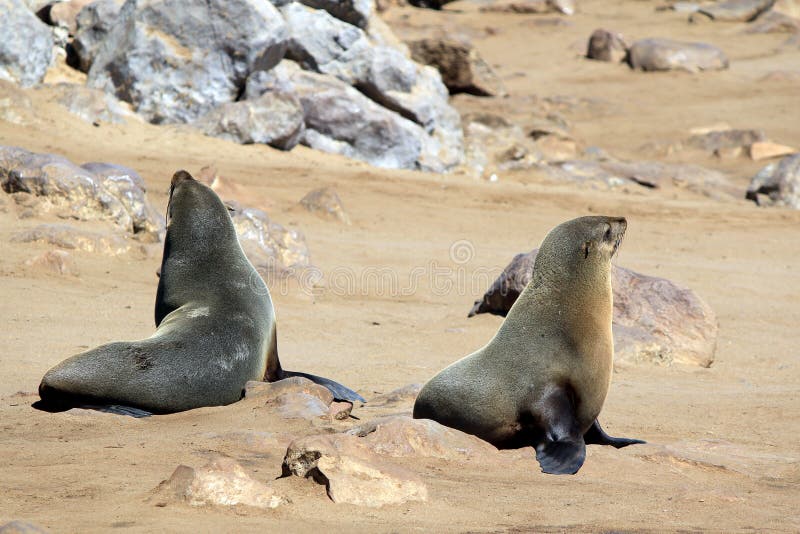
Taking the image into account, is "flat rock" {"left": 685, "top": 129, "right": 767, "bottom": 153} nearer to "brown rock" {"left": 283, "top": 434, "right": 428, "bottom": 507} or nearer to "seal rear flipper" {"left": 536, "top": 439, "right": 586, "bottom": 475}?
"seal rear flipper" {"left": 536, "top": 439, "right": 586, "bottom": 475}

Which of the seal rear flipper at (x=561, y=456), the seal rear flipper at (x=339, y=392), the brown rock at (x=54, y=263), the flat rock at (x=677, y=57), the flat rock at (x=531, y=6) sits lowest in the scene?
the brown rock at (x=54, y=263)

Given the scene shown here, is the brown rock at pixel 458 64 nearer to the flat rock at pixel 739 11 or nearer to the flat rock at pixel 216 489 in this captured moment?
the flat rock at pixel 739 11

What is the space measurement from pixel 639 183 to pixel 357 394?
12650 mm

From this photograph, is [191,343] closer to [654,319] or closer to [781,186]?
[654,319]

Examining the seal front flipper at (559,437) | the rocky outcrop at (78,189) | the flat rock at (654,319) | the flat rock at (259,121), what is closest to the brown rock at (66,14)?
the flat rock at (259,121)

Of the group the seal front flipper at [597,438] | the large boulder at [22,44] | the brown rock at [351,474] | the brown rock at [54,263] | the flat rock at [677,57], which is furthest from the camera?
the flat rock at [677,57]

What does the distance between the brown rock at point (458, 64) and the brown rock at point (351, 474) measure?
1855cm

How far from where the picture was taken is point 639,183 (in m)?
17.6

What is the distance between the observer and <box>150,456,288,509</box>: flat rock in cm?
330

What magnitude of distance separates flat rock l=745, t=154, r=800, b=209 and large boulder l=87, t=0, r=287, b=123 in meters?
8.30

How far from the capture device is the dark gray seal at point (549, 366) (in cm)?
483

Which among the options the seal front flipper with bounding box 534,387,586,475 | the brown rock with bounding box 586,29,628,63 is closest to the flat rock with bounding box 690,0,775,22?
the brown rock with bounding box 586,29,628,63

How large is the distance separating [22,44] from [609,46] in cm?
1770

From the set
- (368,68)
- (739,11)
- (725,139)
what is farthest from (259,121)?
(739,11)
